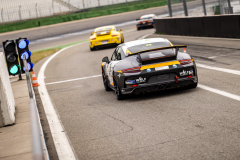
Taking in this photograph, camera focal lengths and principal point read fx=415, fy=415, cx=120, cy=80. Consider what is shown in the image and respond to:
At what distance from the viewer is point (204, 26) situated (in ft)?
71.2

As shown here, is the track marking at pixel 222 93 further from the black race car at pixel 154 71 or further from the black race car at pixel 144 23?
the black race car at pixel 144 23

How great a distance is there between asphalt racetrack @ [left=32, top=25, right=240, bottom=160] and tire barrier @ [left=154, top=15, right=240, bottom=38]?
684 cm

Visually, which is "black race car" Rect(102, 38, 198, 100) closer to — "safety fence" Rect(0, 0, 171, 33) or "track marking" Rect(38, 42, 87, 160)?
"track marking" Rect(38, 42, 87, 160)

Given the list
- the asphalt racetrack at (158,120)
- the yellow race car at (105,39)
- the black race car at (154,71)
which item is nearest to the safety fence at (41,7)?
the yellow race car at (105,39)

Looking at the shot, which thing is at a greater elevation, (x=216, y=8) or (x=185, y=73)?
(x=216, y=8)

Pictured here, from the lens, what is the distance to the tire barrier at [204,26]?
18.6m

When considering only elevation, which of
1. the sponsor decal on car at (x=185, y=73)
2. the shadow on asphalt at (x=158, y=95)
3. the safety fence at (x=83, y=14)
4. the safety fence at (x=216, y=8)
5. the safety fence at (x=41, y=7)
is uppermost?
the safety fence at (x=41, y=7)

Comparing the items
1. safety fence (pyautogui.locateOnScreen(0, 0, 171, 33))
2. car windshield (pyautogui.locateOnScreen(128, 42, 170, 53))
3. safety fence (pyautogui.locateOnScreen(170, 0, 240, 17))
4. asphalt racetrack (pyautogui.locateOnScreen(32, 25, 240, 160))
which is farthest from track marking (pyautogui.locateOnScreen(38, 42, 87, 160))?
safety fence (pyautogui.locateOnScreen(0, 0, 171, 33))

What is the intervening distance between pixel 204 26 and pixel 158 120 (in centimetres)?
1567

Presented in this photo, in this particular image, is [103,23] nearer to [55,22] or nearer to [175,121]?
[55,22]

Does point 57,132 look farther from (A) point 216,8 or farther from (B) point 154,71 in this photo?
(A) point 216,8

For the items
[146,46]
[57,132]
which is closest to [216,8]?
[146,46]

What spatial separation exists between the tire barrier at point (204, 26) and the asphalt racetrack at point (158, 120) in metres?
6.84

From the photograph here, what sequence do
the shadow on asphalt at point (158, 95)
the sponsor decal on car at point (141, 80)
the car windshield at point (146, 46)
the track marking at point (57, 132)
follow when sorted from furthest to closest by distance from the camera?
the car windshield at point (146, 46) → the shadow on asphalt at point (158, 95) → the sponsor decal on car at point (141, 80) → the track marking at point (57, 132)
